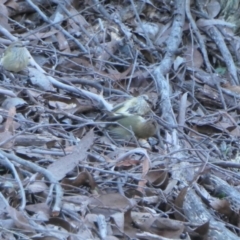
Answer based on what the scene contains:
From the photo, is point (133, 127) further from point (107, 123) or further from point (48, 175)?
point (48, 175)

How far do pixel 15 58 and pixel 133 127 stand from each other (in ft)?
3.21

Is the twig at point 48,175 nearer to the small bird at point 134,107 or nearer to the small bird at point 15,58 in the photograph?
the small bird at point 134,107

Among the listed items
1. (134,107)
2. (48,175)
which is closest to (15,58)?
(134,107)

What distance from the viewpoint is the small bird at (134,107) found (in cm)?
579

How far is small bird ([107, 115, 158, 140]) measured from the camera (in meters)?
5.62

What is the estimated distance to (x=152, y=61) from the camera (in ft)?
23.6

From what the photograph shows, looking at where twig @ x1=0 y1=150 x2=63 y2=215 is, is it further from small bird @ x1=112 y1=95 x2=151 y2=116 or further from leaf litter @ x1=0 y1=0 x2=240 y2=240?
small bird @ x1=112 y1=95 x2=151 y2=116

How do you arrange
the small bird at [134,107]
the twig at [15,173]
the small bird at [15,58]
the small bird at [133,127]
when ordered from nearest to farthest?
1. the twig at [15,173]
2. the small bird at [133,127]
3. the small bird at [134,107]
4. the small bird at [15,58]

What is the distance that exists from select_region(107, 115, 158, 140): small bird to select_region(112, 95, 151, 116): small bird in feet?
0.14

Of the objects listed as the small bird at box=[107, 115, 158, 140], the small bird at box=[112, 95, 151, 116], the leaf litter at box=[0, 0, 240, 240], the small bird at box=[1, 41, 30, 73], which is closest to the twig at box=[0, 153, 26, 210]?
the leaf litter at box=[0, 0, 240, 240]

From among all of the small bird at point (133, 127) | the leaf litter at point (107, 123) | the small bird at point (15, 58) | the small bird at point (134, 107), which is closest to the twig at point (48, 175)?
the leaf litter at point (107, 123)

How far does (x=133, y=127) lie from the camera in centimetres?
573

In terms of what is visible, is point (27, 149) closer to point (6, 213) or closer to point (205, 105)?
point (6, 213)

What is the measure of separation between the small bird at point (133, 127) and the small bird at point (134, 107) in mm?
42
